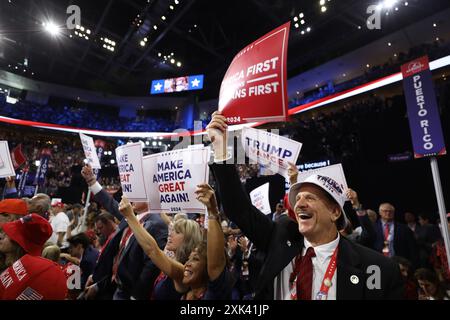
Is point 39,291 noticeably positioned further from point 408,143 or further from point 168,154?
point 408,143

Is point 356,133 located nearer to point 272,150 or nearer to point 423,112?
point 423,112

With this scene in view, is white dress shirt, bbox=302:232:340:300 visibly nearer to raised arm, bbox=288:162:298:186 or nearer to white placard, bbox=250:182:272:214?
raised arm, bbox=288:162:298:186

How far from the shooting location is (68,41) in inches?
681

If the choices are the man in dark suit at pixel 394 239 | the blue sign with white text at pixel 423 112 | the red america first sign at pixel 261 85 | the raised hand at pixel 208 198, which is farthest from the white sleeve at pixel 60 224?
the blue sign with white text at pixel 423 112

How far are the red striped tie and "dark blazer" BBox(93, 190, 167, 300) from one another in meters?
1.51

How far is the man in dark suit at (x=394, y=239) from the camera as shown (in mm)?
4703

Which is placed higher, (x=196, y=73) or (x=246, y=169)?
(x=196, y=73)

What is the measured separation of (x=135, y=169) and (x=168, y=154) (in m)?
0.38

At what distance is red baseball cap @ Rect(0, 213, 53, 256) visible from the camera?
212cm

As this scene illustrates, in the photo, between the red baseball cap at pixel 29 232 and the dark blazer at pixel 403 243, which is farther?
the dark blazer at pixel 403 243

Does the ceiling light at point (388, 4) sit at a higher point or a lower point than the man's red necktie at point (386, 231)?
higher

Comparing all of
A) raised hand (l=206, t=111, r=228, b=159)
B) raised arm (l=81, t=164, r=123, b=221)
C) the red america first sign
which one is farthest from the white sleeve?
raised hand (l=206, t=111, r=228, b=159)

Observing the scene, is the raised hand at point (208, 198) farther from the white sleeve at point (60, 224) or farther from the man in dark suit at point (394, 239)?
the white sleeve at point (60, 224)

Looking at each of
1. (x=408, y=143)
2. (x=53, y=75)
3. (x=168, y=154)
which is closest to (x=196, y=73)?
(x=53, y=75)
